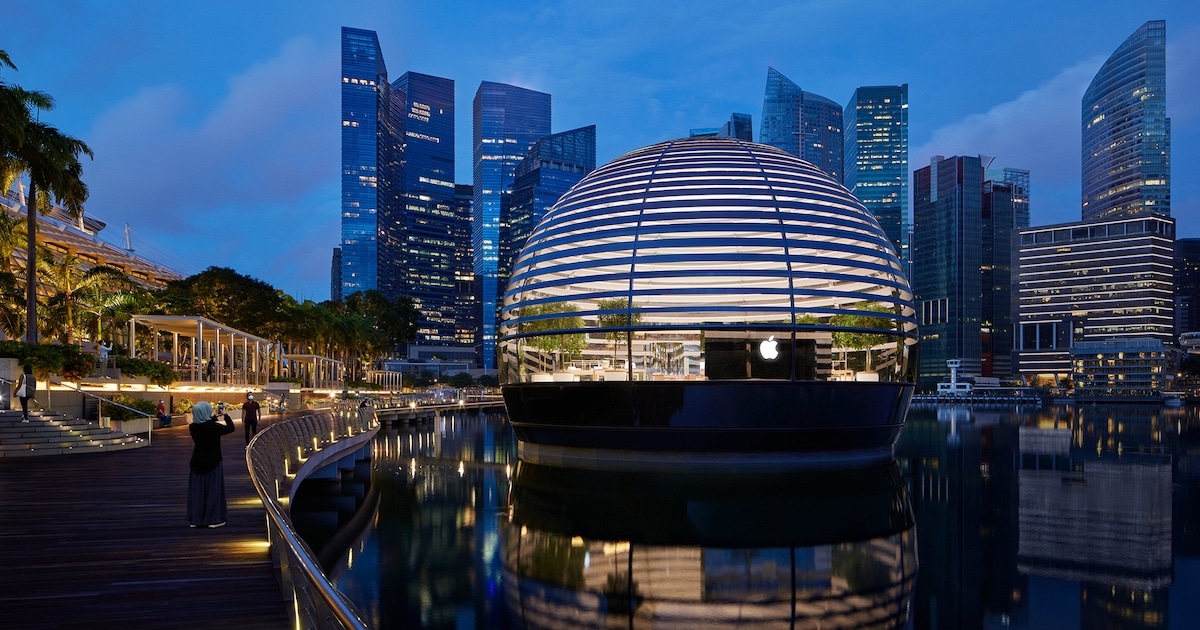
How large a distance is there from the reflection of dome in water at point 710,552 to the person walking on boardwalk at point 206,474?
4.85 meters

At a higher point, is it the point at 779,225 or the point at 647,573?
the point at 779,225

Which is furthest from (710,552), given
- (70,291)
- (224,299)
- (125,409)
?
(224,299)

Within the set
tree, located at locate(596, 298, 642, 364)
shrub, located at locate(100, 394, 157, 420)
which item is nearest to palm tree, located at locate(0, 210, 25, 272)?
shrub, located at locate(100, 394, 157, 420)

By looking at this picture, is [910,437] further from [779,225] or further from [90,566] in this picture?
[90,566]

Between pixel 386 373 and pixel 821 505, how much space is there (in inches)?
5167

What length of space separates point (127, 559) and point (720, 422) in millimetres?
21446

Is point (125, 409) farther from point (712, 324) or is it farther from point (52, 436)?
point (712, 324)

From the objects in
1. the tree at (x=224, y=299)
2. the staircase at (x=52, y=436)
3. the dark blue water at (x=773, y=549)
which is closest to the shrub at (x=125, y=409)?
the staircase at (x=52, y=436)

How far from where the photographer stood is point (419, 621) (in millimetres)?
13266

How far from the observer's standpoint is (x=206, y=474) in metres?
12.0

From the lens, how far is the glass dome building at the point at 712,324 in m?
29.8

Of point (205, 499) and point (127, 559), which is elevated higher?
point (205, 499)

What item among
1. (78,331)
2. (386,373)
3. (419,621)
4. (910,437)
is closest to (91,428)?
(419,621)

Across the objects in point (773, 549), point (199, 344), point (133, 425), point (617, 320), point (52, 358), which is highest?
point (617, 320)
